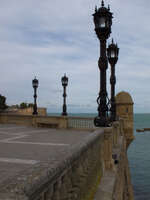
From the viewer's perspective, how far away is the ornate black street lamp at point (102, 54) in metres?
8.41

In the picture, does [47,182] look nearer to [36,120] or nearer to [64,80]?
[64,80]

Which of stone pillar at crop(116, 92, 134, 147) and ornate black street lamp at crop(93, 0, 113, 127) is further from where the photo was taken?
stone pillar at crop(116, 92, 134, 147)

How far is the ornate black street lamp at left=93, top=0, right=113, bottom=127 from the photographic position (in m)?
8.41

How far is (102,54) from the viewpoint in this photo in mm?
8609

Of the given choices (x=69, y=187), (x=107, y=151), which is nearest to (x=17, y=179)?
(x=69, y=187)

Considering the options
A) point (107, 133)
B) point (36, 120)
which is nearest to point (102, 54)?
point (107, 133)

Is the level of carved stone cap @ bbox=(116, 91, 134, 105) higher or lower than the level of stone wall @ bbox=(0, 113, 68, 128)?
higher

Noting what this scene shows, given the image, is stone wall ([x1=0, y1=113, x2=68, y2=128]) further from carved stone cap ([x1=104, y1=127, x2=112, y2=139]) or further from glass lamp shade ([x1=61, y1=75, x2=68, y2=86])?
carved stone cap ([x1=104, y1=127, x2=112, y2=139])

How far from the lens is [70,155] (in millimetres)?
2967

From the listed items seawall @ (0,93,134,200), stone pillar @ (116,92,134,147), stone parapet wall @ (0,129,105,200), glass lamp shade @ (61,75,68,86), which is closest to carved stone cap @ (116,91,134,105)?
stone pillar @ (116,92,134,147)

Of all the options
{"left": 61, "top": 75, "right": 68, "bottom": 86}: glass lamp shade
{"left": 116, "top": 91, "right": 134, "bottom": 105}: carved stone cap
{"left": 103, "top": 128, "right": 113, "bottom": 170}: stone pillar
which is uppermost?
{"left": 61, "top": 75, "right": 68, "bottom": 86}: glass lamp shade

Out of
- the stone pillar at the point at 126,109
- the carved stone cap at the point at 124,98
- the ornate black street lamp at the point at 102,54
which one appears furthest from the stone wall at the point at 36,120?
the ornate black street lamp at the point at 102,54

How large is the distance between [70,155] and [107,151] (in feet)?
16.1

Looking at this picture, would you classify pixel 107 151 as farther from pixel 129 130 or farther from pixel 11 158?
pixel 129 130
